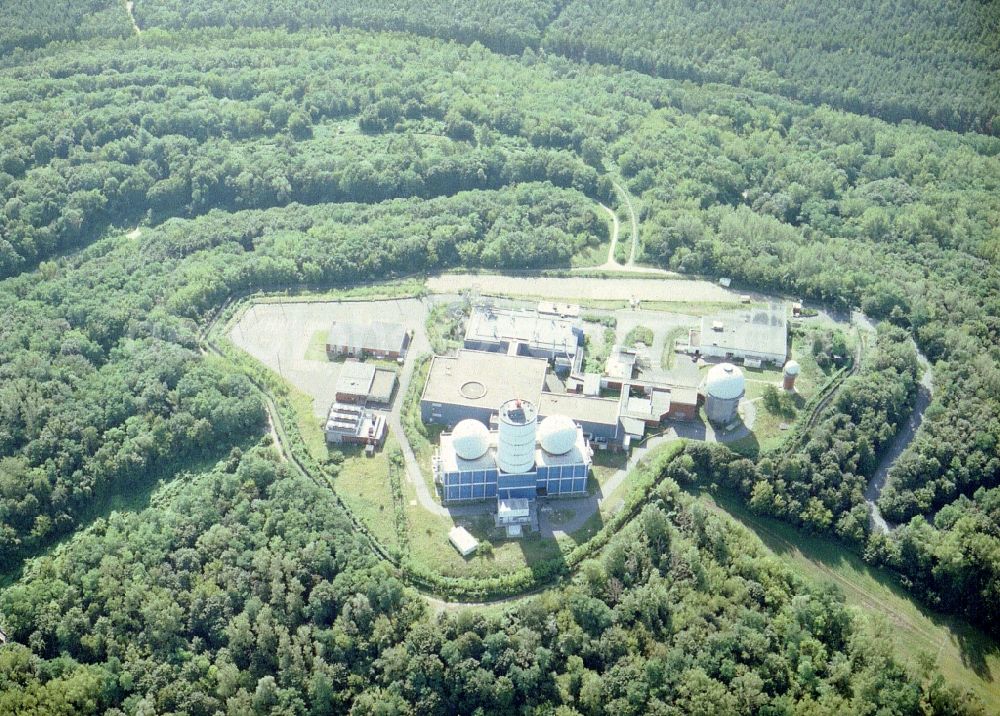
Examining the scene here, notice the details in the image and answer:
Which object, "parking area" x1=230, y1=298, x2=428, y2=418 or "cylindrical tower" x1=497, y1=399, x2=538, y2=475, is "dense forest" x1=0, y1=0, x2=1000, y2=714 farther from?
A: "cylindrical tower" x1=497, y1=399, x2=538, y2=475

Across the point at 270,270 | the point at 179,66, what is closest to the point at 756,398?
the point at 270,270

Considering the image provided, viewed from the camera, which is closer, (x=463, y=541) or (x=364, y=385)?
(x=463, y=541)

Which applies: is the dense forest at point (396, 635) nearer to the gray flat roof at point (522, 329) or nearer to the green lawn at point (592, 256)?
the gray flat roof at point (522, 329)

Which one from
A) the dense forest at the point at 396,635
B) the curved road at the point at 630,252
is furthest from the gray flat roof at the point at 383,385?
the curved road at the point at 630,252

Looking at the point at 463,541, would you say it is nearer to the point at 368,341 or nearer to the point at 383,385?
the point at 383,385

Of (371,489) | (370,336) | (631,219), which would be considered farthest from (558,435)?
(631,219)

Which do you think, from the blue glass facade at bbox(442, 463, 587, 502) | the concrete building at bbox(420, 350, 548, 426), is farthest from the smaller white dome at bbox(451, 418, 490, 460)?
the concrete building at bbox(420, 350, 548, 426)
